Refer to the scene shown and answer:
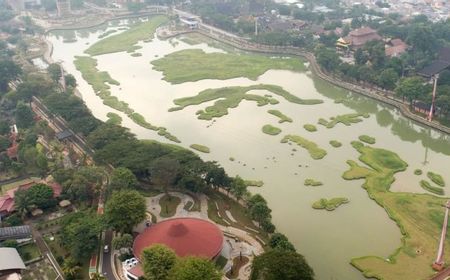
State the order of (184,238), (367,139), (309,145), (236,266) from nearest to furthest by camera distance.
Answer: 1. (184,238)
2. (236,266)
3. (309,145)
4. (367,139)

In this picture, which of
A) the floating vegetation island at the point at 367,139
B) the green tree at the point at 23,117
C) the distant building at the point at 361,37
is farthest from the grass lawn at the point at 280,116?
the green tree at the point at 23,117

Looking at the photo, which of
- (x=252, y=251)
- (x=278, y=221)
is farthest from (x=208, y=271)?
(x=278, y=221)

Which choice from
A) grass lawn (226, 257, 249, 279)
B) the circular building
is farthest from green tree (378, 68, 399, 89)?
grass lawn (226, 257, 249, 279)

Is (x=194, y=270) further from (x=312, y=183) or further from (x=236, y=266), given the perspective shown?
(x=312, y=183)

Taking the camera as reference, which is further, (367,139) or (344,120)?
Answer: (344,120)

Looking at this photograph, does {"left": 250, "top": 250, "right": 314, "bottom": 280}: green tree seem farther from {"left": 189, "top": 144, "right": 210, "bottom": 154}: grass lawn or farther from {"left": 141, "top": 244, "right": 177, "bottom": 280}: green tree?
{"left": 189, "top": 144, "right": 210, "bottom": 154}: grass lawn

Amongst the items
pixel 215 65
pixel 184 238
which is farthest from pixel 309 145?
pixel 215 65

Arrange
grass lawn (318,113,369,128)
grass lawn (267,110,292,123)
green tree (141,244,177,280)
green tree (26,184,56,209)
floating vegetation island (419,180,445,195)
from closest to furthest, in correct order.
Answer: green tree (141,244,177,280)
green tree (26,184,56,209)
floating vegetation island (419,180,445,195)
grass lawn (318,113,369,128)
grass lawn (267,110,292,123)

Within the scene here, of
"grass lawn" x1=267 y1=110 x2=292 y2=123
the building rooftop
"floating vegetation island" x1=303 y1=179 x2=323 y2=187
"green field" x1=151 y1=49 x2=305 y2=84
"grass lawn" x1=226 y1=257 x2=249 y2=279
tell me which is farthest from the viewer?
"green field" x1=151 y1=49 x2=305 y2=84
